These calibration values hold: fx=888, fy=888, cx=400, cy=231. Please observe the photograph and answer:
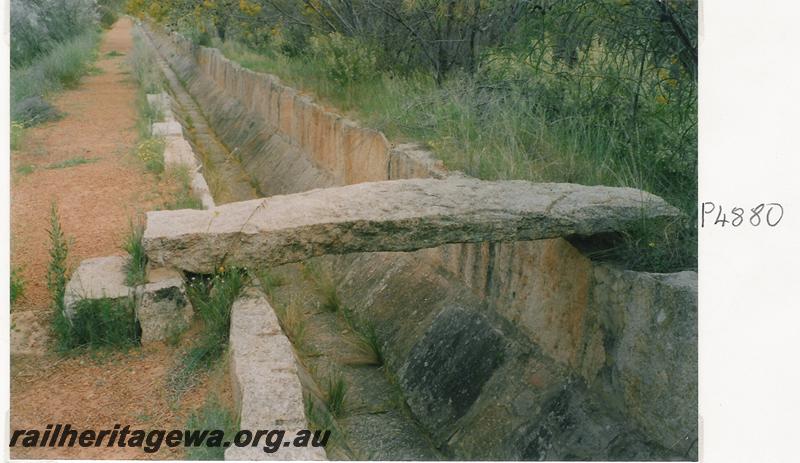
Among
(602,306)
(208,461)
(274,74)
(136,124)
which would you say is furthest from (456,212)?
(274,74)

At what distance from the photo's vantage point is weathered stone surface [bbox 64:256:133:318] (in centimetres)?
504

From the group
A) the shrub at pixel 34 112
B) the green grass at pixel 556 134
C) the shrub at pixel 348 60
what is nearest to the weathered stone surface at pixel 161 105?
the shrub at pixel 34 112

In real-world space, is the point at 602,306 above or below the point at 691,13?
below

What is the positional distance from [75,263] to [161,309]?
137 cm

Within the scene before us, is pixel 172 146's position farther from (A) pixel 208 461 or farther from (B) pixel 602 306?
(A) pixel 208 461

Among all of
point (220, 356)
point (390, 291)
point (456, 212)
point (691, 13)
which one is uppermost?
point (691, 13)

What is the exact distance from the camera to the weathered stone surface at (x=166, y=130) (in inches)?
439

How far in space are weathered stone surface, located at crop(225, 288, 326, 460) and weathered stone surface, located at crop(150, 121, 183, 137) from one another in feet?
20.9

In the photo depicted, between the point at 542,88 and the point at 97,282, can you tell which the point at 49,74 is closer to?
the point at 542,88

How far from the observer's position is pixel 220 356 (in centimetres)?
490

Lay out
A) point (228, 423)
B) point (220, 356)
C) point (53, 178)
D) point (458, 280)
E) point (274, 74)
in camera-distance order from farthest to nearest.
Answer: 1. point (274, 74)
2. point (53, 178)
3. point (458, 280)
4. point (220, 356)
5. point (228, 423)

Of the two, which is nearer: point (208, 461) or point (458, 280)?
point (208, 461)

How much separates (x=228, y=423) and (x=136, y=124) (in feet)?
29.3
